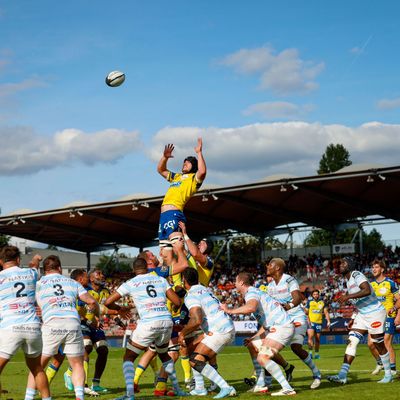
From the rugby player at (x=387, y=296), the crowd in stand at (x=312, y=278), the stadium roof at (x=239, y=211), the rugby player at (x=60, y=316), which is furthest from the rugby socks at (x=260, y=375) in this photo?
the crowd in stand at (x=312, y=278)

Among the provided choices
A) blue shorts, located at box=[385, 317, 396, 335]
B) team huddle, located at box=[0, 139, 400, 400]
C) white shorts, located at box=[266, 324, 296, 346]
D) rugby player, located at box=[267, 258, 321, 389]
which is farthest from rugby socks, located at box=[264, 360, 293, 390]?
blue shorts, located at box=[385, 317, 396, 335]

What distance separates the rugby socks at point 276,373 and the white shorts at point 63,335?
318 centimetres

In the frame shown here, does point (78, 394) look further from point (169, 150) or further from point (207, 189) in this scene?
point (207, 189)

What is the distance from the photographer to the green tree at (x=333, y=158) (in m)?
108

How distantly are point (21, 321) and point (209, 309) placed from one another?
334cm

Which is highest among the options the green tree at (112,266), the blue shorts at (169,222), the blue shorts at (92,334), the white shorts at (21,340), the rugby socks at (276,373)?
the green tree at (112,266)

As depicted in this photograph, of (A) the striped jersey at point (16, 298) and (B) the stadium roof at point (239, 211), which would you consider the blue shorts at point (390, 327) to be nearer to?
(A) the striped jersey at point (16, 298)

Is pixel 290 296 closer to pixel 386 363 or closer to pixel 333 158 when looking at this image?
A: pixel 386 363

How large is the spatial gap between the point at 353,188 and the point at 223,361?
18.6 meters

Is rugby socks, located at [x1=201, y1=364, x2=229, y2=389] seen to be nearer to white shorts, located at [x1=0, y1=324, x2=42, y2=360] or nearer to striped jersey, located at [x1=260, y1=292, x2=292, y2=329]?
striped jersey, located at [x1=260, y1=292, x2=292, y2=329]

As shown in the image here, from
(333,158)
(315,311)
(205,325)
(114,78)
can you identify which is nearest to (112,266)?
(333,158)

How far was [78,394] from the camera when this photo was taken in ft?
33.2

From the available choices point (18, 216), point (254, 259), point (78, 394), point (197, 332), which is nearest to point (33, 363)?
point (78, 394)

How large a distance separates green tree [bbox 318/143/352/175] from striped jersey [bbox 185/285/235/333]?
9738 cm
